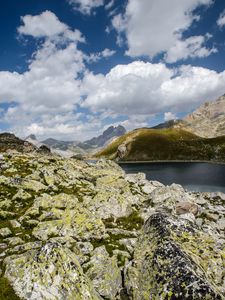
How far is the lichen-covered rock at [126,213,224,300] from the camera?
11865 mm

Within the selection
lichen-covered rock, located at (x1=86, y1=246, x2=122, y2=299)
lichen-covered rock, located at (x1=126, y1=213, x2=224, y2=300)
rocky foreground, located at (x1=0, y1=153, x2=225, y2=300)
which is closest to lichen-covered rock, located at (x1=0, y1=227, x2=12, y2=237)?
rocky foreground, located at (x1=0, y1=153, x2=225, y2=300)

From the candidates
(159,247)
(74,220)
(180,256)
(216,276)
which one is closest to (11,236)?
(74,220)

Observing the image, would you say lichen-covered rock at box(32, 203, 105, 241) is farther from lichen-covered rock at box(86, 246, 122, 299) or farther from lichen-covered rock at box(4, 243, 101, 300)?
lichen-covered rock at box(4, 243, 101, 300)

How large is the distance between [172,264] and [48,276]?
6760 mm

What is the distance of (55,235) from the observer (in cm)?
2183

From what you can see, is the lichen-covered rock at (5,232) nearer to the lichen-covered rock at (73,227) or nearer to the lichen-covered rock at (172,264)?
the lichen-covered rock at (73,227)

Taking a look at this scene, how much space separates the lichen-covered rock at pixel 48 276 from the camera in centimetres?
1273

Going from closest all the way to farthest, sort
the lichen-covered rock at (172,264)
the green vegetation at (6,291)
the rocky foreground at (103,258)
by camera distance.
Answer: the lichen-covered rock at (172,264), the green vegetation at (6,291), the rocky foreground at (103,258)

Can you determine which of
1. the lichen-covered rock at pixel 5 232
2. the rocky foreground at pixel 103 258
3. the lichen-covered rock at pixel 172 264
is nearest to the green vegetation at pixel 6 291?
the rocky foreground at pixel 103 258

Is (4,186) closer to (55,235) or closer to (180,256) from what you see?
(55,235)

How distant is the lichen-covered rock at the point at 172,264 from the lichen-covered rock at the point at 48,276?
9.71 feet

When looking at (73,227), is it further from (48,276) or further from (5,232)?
(48,276)

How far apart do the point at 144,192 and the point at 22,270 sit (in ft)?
136

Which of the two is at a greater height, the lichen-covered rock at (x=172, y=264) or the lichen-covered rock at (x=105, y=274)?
the lichen-covered rock at (x=172, y=264)
